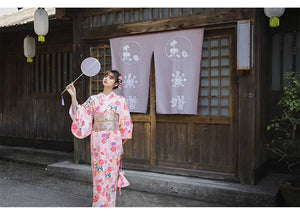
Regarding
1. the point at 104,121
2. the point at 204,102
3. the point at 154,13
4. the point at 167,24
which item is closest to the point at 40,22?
the point at 154,13

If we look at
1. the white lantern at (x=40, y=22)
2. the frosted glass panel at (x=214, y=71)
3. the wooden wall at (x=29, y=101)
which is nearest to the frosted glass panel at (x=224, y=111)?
the frosted glass panel at (x=214, y=71)

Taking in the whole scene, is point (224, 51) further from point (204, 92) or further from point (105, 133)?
point (105, 133)

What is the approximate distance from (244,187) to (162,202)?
4.99ft

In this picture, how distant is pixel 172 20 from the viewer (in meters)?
6.20

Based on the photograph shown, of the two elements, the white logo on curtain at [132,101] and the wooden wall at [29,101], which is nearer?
the white logo on curtain at [132,101]

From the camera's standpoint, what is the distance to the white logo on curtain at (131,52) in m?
6.54

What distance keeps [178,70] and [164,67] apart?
1.06 feet

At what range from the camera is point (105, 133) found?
190 inches

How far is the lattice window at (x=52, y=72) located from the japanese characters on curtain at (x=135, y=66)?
3.22 m

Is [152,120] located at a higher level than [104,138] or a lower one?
higher

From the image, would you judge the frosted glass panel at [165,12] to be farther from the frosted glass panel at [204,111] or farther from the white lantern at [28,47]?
the white lantern at [28,47]

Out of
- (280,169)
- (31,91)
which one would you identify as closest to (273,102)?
(280,169)

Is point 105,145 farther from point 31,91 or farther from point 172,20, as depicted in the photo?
point 31,91

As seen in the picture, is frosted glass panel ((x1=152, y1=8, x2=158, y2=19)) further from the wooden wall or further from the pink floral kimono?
the wooden wall
